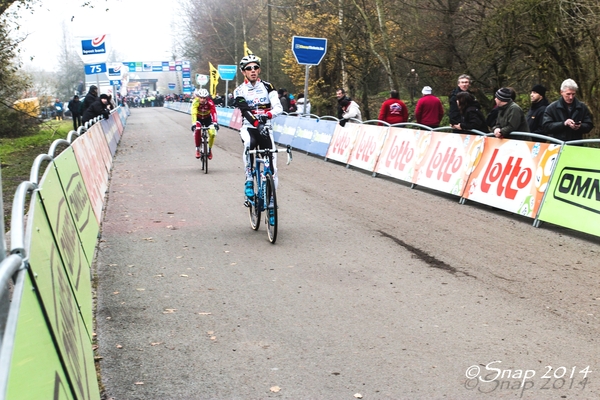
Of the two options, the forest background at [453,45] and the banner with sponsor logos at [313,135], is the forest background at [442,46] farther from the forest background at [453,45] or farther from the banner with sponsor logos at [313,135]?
the banner with sponsor logos at [313,135]

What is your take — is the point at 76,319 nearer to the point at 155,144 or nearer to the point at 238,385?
the point at 238,385

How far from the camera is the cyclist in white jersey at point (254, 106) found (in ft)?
31.9

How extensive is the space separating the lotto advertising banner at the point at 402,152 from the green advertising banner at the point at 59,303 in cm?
1066

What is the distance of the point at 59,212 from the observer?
18.3 ft

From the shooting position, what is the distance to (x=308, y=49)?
2205 cm

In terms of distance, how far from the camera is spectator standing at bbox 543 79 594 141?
11.4 meters

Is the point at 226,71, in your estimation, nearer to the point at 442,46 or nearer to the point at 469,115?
the point at 442,46

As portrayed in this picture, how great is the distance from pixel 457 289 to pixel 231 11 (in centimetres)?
6399

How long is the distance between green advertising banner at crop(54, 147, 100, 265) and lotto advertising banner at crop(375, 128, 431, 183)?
7.61 metres

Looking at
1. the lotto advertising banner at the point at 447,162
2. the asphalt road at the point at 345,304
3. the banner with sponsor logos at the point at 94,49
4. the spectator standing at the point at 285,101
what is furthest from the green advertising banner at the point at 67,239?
the spectator standing at the point at 285,101

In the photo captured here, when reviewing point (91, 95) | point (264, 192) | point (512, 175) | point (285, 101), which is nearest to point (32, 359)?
point (264, 192)

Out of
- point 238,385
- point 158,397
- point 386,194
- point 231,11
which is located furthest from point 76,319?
point 231,11

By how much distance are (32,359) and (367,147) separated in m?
15.0

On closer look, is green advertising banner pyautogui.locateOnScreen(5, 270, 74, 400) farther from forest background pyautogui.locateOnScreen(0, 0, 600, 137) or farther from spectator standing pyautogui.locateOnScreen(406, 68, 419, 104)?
spectator standing pyautogui.locateOnScreen(406, 68, 419, 104)
